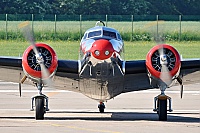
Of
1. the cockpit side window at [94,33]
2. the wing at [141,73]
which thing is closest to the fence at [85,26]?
the wing at [141,73]

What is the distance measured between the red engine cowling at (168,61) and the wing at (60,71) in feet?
6.57

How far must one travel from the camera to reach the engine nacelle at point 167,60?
18.5 metres

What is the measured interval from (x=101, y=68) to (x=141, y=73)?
1.32m

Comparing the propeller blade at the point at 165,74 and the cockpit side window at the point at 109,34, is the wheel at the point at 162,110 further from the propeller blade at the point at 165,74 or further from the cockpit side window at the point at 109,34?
the cockpit side window at the point at 109,34

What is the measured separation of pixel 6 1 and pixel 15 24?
7.93 meters

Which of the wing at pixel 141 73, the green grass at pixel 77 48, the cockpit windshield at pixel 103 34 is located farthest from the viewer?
the green grass at pixel 77 48

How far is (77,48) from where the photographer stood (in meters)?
54.0

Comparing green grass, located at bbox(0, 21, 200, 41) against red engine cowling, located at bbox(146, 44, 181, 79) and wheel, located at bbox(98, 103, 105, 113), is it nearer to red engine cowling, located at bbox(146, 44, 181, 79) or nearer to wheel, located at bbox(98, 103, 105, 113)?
wheel, located at bbox(98, 103, 105, 113)

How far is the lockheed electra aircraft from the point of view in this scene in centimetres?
1834

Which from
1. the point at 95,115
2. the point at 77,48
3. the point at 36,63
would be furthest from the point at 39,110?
the point at 77,48

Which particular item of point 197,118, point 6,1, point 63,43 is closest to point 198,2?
point 6,1

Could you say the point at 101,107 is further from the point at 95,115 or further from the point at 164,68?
the point at 164,68

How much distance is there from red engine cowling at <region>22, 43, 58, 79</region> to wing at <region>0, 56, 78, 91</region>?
39cm

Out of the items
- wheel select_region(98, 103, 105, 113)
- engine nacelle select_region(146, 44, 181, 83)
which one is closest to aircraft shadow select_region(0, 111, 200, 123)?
wheel select_region(98, 103, 105, 113)
